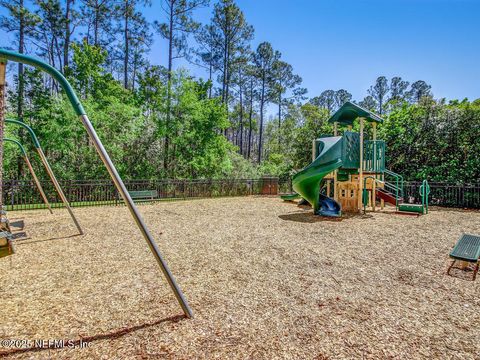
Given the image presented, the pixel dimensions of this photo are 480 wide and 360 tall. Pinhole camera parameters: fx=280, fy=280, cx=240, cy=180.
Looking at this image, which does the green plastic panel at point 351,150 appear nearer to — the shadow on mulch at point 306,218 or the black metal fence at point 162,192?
the shadow on mulch at point 306,218

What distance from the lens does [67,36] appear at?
21.3 meters

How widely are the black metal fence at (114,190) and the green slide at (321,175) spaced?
790 centimetres

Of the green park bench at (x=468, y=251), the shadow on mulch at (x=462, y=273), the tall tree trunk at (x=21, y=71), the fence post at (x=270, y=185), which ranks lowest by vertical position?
the shadow on mulch at (x=462, y=273)

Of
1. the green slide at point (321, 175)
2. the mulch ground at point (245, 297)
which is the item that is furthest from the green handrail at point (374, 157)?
the mulch ground at point (245, 297)

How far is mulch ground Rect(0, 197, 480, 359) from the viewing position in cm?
256

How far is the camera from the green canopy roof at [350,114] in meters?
10.2

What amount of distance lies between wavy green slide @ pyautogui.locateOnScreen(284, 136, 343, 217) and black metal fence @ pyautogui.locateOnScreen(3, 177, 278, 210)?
7899mm

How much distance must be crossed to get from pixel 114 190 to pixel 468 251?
13592mm

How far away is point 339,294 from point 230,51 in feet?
95.0

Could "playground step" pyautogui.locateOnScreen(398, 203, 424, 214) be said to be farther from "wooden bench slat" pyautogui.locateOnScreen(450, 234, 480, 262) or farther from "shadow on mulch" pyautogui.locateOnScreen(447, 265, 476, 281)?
"shadow on mulch" pyautogui.locateOnScreen(447, 265, 476, 281)

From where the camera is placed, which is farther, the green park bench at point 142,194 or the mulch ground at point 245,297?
→ the green park bench at point 142,194

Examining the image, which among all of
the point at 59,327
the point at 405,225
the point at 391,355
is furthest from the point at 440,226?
the point at 59,327

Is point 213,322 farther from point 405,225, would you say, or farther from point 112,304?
point 405,225

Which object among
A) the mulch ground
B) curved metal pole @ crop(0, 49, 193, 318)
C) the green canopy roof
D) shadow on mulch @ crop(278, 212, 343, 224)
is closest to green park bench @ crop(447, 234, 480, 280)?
the mulch ground
